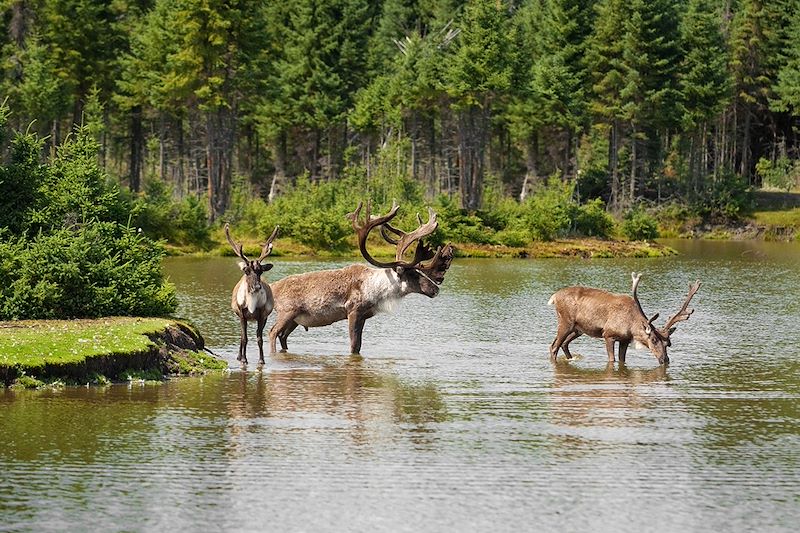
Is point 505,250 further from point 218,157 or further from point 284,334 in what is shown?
point 284,334

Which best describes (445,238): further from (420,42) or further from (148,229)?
(420,42)

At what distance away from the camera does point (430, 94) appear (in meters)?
84.9

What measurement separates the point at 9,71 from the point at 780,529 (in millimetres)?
70656

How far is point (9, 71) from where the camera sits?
2992 inches

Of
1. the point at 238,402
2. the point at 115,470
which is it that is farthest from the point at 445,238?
the point at 115,470

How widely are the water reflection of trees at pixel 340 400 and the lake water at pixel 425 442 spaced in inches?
1.7

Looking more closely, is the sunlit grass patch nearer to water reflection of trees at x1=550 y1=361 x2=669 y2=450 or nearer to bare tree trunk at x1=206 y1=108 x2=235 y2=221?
water reflection of trees at x1=550 y1=361 x2=669 y2=450

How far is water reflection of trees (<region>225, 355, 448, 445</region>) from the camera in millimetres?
17125

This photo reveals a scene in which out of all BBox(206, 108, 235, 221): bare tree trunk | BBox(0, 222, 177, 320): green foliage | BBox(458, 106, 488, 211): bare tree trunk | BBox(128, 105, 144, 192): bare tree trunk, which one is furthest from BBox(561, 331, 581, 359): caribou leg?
BBox(128, 105, 144, 192): bare tree trunk

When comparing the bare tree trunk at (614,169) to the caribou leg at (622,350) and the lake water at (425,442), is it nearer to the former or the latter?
the lake water at (425,442)

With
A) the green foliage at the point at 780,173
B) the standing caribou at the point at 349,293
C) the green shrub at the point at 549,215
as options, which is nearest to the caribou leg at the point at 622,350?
the standing caribou at the point at 349,293

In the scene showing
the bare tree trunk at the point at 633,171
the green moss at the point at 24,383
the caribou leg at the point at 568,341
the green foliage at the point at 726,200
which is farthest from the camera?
the green foliage at the point at 726,200

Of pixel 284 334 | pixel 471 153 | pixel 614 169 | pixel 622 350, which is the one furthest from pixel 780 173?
pixel 284 334

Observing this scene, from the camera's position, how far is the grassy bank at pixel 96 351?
1881cm
